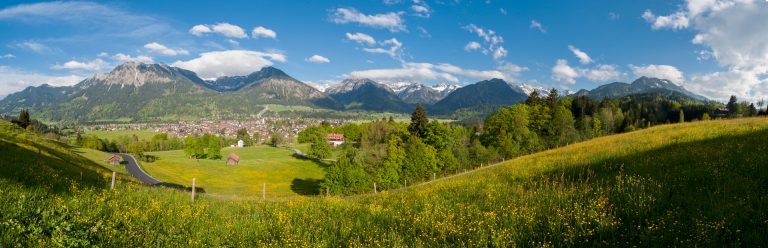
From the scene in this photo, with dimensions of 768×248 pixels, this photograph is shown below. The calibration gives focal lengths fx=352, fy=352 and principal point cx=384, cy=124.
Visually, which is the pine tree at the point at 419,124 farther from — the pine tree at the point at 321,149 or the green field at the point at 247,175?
the pine tree at the point at 321,149

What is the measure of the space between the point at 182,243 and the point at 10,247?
287 centimetres

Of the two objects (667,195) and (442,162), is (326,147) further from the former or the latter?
(667,195)

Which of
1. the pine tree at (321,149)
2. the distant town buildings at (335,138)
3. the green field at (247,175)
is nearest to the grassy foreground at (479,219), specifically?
the green field at (247,175)

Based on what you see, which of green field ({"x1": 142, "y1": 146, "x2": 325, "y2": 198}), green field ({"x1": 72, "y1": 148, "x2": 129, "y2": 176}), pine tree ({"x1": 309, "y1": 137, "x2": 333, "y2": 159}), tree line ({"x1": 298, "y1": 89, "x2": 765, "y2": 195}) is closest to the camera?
tree line ({"x1": 298, "y1": 89, "x2": 765, "y2": 195})

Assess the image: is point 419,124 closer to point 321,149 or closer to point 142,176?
point 321,149

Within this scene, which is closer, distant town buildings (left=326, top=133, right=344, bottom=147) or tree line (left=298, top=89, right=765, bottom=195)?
tree line (left=298, top=89, right=765, bottom=195)

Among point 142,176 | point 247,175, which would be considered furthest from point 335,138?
point 142,176

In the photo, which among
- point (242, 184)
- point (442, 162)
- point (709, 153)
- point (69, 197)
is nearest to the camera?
point (69, 197)

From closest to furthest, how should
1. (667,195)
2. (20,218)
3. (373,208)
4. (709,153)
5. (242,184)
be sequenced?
(20,218), (667,195), (373,208), (709,153), (242,184)

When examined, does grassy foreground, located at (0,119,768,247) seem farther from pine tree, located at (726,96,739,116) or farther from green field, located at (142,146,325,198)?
pine tree, located at (726,96,739,116)

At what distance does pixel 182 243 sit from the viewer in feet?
26.7

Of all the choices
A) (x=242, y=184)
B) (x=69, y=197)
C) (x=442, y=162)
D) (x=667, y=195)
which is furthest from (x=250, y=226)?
(x=242, y=184)

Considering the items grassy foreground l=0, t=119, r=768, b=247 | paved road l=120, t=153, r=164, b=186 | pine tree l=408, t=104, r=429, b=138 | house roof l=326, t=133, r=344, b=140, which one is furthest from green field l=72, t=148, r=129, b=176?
house roof l=326, t=133, r=344, b=140

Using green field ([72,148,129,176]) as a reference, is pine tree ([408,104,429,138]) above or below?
above
